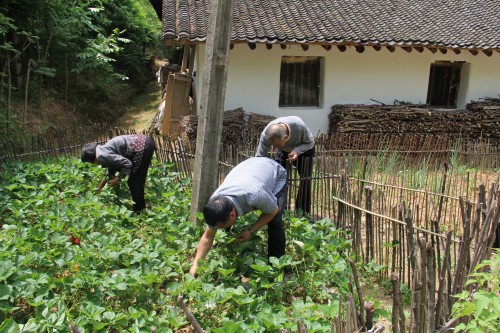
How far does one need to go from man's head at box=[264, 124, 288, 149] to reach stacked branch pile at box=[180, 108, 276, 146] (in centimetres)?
385

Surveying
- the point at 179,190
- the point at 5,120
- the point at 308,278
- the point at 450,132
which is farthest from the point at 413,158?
the point at 5,120

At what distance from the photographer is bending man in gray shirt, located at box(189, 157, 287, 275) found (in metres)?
3.14

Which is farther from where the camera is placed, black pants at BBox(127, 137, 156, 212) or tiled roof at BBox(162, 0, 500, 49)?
tiled roof at BBox(162, 0, 500, 49)

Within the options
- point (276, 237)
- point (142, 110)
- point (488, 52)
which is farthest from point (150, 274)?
point (142, 110)

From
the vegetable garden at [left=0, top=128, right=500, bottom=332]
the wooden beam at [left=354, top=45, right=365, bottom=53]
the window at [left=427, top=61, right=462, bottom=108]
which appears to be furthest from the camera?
the window at [left=427, top=61, right=462, bottom=108]

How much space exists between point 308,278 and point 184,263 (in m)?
1.01

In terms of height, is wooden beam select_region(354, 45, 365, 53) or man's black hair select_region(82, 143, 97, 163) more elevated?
wooden beam select_region(354, 45, 365, 53)

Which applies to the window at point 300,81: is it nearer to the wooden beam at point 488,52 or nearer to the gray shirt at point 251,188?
the wooden beam at point 488,52

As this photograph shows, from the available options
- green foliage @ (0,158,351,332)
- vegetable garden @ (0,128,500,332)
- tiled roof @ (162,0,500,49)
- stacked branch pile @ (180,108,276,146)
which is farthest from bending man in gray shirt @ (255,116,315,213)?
tiled roof @ (162,0,500,49)

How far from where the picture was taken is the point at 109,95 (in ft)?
51.6

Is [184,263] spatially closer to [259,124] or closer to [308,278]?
[308,278]

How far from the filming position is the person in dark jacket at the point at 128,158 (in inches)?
179

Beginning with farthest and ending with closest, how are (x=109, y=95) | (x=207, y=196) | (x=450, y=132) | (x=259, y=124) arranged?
(x=109, y=95), (x=450, y=132), (x=259, y=124), (x=207, y=196)

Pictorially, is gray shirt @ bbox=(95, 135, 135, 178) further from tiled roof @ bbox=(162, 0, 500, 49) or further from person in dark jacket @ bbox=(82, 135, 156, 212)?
tiled roof @ bbox=(162, 0, 500, 49)
